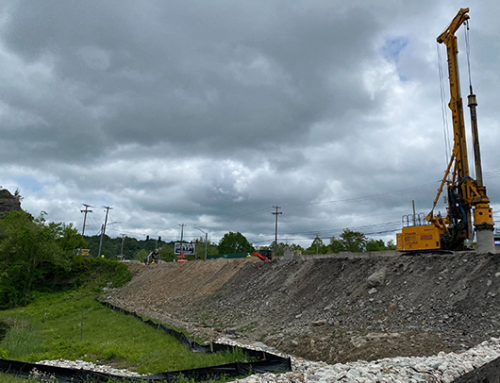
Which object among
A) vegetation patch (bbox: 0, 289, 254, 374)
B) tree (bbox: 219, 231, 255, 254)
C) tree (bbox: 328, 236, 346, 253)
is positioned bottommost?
vegetation patch (bbox: 0, 289, 254, 374)

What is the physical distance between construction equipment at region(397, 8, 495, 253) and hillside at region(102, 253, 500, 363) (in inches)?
58.9

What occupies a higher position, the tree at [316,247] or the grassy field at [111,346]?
the tree at [316,247]

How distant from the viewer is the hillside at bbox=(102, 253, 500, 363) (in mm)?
11258

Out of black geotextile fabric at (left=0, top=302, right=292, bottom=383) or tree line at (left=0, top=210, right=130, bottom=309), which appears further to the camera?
tree line at (left=0, top=210, right=130, bottom=309)

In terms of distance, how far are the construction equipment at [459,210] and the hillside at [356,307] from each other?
150 cm

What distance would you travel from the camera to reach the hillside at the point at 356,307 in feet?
36.9

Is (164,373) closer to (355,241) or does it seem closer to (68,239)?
(68,239)

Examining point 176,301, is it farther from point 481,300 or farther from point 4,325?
point 481,300

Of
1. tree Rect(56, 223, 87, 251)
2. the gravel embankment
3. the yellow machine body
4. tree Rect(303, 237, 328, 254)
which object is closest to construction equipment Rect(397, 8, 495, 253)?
the yellow machine body

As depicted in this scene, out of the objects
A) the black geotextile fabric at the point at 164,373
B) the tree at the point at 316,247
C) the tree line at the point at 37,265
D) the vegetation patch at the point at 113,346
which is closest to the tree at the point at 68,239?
the tree line at the point at 37,265

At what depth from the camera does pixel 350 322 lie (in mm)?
14484

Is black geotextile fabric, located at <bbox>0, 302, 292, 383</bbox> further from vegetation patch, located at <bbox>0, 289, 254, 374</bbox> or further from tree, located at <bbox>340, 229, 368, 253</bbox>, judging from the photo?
tree, located at <bbox>340, 229, 368, 253</bbox>

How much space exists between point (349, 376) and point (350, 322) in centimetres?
735

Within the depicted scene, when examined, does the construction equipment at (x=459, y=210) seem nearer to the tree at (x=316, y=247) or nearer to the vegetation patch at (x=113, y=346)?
the vegetation patch at (x=113, y=346)
